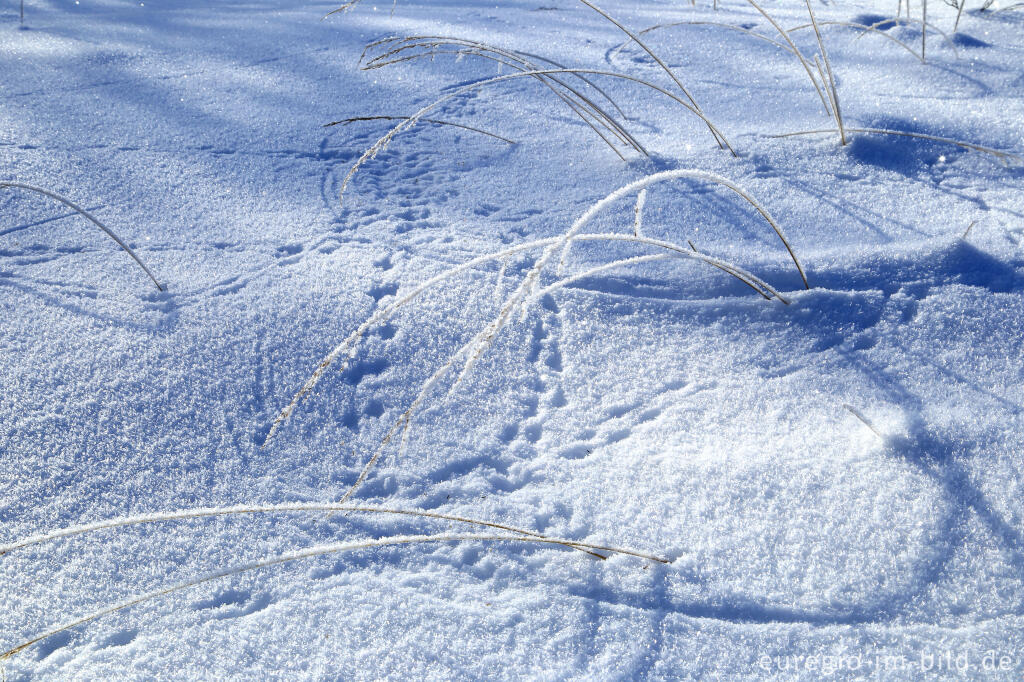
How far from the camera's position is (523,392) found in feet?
2.99

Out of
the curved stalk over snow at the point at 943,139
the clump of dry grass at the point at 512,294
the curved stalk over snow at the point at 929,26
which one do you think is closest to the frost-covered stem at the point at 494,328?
the clump of dry grass at the point at 512,294

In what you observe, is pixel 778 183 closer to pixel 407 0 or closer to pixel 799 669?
pixel 799 669

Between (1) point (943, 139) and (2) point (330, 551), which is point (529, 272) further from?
(1) point (943, 139)

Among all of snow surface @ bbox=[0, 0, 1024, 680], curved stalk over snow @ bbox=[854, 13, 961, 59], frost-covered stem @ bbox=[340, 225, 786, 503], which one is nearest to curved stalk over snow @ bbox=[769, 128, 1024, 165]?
snow surface @ bbox=[0, 0, 1024, 680]

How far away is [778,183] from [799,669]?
94 centimetres

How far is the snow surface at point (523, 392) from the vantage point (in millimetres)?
629

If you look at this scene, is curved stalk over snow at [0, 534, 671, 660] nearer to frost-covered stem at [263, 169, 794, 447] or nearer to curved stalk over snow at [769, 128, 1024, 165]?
frost-covered stem at [263, 169, 794, 447]

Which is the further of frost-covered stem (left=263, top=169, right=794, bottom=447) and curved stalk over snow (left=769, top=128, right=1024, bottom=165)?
curved stalk over snow (left=769, top=128, right=1024, bottom=165)

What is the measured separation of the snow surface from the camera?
63cm

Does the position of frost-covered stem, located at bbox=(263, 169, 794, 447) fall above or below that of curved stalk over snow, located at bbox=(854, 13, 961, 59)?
below

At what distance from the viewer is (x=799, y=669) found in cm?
58

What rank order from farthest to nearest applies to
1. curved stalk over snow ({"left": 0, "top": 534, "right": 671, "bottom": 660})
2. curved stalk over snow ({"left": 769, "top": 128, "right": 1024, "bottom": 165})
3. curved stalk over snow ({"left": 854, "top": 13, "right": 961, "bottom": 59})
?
curved stalk over snow ({"left": 854, "top": 13, "right": 961, "bottom": 59})
curved stalk over snow ({"left": 769, "top": 128, "right": 1024, "bottom": 165})
curved stalk over snow ({"left": 0, "top": 534, "right": 671, "bottom": 660})

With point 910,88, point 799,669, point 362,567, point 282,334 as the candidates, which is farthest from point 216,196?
point 910,88

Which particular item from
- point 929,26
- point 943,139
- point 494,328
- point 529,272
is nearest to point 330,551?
point 494,328
